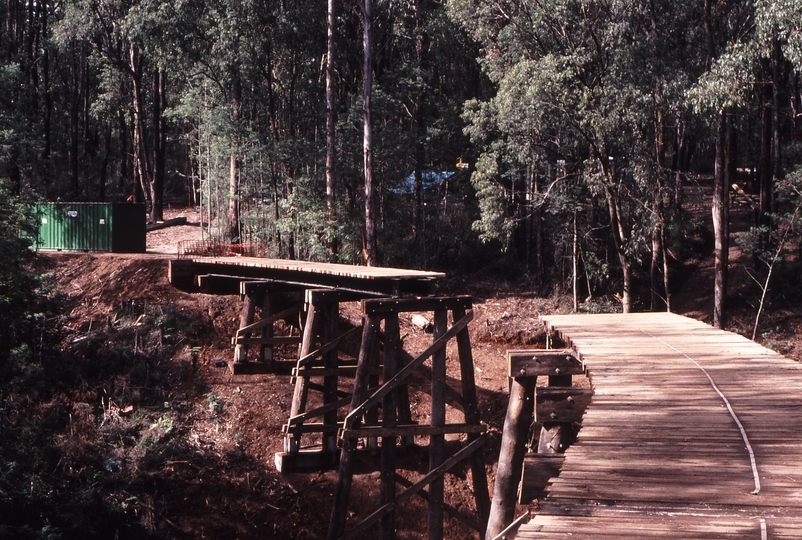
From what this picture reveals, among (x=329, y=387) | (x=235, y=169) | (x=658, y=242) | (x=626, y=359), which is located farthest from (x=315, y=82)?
(x=626, y=359)

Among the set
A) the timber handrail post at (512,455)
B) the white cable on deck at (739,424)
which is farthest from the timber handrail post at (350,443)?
the white cable on deck at (739,424)

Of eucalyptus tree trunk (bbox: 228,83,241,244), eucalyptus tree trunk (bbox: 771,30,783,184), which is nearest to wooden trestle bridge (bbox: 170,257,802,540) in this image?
eucalyptus tree trunk (bbox: 228,83,241,244)

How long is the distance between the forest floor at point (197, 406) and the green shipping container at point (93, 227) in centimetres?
146

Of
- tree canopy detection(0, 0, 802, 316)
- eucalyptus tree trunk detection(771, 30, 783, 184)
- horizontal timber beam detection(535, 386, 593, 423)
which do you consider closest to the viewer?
horizontal timber beam detection(535, 386, 593, 423)

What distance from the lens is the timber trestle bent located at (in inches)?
431

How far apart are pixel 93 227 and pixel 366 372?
16849mm

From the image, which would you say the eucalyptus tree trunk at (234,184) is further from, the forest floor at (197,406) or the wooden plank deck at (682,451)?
the wooden plank deck at (682,451)

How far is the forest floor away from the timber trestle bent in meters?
1.67

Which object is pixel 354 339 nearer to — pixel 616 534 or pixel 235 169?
pixel 235 169

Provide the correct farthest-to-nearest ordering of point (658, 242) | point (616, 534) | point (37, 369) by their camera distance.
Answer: point (658, 242) → point (37, 369) → point (616, 534)

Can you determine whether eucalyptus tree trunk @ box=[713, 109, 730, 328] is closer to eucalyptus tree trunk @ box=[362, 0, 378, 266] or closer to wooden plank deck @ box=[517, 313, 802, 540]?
eucalyptus tree trunk @ box=[362, 0, 378, 266]

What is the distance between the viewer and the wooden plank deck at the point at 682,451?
404 cm

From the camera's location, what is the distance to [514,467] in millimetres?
7883

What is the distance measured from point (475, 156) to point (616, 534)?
24.0 meters
